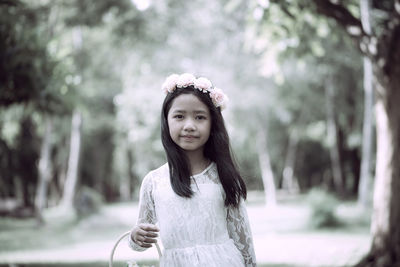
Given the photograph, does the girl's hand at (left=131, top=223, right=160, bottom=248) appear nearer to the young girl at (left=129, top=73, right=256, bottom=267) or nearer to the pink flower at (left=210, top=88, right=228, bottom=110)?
the young girl at (left=129, top=73, right=256, bottom=267)

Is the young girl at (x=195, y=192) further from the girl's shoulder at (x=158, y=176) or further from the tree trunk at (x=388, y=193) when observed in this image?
the tree trunk at (x=388, y=193)

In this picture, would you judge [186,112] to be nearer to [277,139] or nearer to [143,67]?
[143,67]

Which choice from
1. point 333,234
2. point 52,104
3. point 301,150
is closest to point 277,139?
point 301,150

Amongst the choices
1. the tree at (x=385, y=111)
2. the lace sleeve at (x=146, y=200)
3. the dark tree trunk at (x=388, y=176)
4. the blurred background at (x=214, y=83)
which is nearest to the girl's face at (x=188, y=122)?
the lace sleeve at (x=146, y=200)

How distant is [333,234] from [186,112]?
33.9 feet

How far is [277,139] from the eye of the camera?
89.8 feet

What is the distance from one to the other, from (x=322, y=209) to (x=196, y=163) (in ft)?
36.5

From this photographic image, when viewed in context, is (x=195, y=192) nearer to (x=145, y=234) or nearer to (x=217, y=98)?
(x=145, y=234)

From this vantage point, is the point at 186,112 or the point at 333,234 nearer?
the point at 186,112

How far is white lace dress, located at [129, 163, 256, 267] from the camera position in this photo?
2215 millimetres

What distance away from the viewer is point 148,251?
375 inches

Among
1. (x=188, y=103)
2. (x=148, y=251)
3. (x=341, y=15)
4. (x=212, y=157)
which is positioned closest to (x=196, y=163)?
(x=212, y=157)

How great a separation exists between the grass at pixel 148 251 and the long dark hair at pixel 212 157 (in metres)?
5.14

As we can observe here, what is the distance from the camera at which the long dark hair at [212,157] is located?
2.30 m
